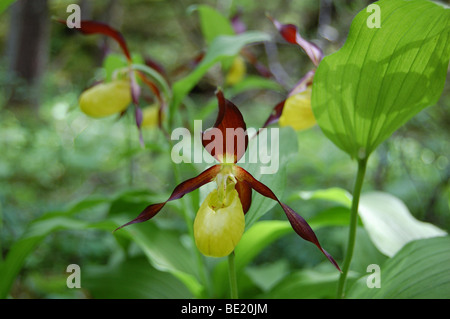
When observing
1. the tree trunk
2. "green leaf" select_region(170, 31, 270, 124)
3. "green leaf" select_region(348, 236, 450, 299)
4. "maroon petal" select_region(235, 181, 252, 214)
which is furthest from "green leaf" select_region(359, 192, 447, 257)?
the tree trunk

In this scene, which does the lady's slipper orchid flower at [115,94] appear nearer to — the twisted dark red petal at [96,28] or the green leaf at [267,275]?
the twisted dark red petal at [96,28]

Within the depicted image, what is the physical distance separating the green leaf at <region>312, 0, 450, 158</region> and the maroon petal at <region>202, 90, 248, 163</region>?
0.18 meters

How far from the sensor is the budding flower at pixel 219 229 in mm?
585

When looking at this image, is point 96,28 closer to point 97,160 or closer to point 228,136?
point 228,136

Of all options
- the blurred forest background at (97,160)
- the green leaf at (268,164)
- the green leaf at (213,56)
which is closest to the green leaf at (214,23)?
the blurred forest background at (97,160)

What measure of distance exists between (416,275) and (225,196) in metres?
0.40

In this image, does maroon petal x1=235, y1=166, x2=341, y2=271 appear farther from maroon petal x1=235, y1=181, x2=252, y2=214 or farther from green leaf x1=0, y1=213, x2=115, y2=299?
green leaf x1=0, y1=213, x2=115, y2=299

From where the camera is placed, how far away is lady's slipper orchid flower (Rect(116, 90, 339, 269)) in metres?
0.58

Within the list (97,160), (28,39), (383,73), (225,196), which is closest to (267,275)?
(225,196)

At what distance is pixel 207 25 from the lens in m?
1.51

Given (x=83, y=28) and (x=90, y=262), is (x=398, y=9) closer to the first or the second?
(x=83, y=28)

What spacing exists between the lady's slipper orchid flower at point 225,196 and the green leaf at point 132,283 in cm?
52

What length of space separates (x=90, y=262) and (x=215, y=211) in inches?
43.7
